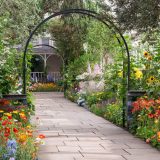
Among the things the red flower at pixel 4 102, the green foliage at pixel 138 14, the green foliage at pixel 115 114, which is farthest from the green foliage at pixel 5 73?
the green foliage at pixel 138 14

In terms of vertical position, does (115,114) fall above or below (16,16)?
below

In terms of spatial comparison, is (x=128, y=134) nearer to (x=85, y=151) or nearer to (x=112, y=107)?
(x=85, y=151)

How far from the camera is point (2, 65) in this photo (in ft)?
33.0

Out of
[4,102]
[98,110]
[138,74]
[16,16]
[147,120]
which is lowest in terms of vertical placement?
[98,110]

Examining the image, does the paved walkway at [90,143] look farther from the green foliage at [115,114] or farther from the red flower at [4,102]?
the red flower at [4,102]

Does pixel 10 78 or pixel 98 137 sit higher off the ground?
pixel 10 78

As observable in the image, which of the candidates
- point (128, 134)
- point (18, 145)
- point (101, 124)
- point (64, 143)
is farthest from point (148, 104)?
point (18, 145)

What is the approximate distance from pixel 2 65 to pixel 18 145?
15.7ft

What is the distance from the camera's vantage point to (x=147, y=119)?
884 centimetres

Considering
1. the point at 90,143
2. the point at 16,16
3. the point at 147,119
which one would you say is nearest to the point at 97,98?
the point at 16,16

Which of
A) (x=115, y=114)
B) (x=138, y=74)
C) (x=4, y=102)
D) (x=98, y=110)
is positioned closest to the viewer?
(x=4, y=102)

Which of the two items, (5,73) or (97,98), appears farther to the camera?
(97,98)

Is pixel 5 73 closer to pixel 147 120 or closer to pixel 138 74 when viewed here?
pixel 138 74

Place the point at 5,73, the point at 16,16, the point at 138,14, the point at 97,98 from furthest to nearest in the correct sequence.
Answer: the point at 97,98
the point at 16,16
the point at 138,14
the point at 5,73
